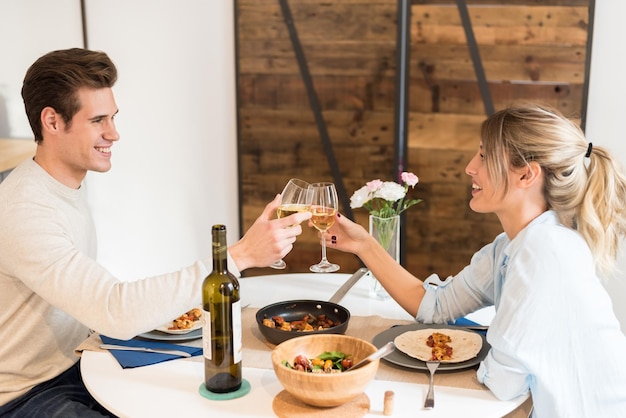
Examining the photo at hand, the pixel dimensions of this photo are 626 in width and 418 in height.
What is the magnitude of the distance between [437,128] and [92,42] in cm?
189

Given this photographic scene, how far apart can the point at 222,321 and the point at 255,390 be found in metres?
0.17

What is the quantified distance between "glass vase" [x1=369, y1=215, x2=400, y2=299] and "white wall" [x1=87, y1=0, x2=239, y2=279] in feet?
6.44

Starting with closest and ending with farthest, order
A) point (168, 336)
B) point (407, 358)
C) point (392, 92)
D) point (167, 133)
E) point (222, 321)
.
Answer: point (222, 321)
point (407, 358)
point (168, 336)
point (392, 92)
point (167, 133)

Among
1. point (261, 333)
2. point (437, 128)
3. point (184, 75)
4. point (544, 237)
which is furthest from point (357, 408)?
point (184, 75)

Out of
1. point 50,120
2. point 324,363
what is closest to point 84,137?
point 50,120

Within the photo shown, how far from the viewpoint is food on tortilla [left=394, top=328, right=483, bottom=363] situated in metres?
1.70

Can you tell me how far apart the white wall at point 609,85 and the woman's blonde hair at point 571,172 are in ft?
6.11

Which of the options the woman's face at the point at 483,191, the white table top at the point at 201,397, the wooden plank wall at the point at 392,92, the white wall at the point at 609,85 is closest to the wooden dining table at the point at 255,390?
the white table top at the point at 201,397

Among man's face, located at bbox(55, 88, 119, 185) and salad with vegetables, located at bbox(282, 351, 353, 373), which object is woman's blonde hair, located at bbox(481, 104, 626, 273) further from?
man's face, located at bbox(55, 88, 119, 185)

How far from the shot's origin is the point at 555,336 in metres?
1.61

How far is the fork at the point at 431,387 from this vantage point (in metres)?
1.50

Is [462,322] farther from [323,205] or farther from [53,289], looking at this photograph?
[53,289]

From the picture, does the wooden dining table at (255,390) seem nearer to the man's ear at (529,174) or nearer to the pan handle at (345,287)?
the pan handle at (345,287)

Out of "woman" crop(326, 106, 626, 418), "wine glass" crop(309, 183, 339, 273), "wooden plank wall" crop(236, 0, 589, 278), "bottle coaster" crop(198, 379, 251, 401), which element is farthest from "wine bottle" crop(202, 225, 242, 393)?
"wooden plank wall" crop(236, 0, 589, 278)
